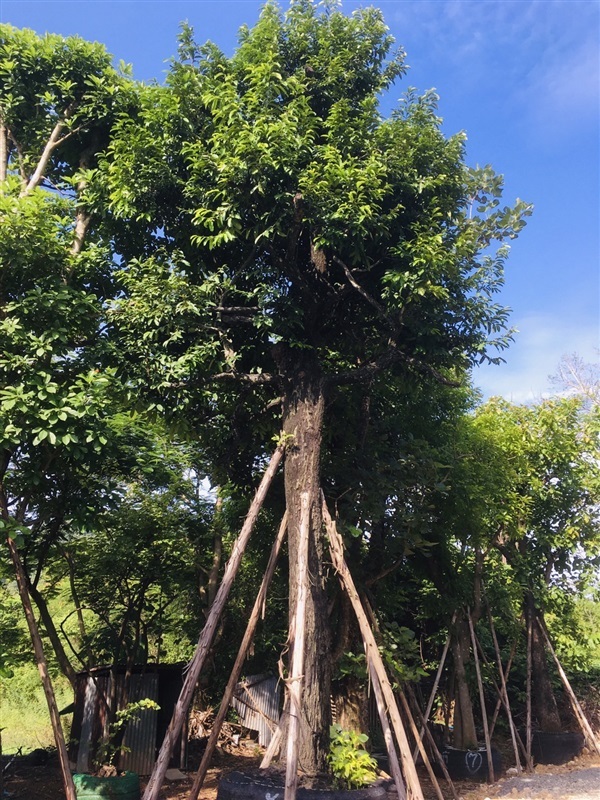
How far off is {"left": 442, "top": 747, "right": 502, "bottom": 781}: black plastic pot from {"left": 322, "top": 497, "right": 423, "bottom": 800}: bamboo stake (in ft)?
14.1

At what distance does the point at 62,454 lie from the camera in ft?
19.5

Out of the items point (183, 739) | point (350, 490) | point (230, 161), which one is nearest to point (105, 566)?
point (183, 739)

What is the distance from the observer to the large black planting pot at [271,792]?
13.1 ft

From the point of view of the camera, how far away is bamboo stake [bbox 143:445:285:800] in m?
4.23

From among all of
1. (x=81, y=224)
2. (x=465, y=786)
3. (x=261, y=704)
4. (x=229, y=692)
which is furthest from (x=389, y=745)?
(x=261, y=704)

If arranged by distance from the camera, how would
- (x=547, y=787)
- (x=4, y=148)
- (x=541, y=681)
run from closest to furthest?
1. (x=4, y=148)
2. (x=547, y=787)
3. (x=541, y=681)

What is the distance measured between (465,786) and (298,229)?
7.61 metres

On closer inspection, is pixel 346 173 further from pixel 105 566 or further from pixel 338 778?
pixel 105 566

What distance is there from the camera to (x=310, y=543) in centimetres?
539

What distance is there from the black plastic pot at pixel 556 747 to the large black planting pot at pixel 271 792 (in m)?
6.88

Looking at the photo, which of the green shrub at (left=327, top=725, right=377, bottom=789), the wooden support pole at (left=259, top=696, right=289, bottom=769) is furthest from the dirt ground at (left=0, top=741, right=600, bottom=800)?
the green shrub at (left=327, top=725, right=377, bottom=789)

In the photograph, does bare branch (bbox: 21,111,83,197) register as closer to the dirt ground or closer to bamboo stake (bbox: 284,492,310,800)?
bamboo stake (bbox: 284,492,310,800)

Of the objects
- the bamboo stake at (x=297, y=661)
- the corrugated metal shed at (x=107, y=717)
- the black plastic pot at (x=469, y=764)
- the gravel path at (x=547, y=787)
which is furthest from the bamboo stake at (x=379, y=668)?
the corrugated metal shed at (x=107, y=717)

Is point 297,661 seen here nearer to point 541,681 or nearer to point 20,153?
point 20,153
